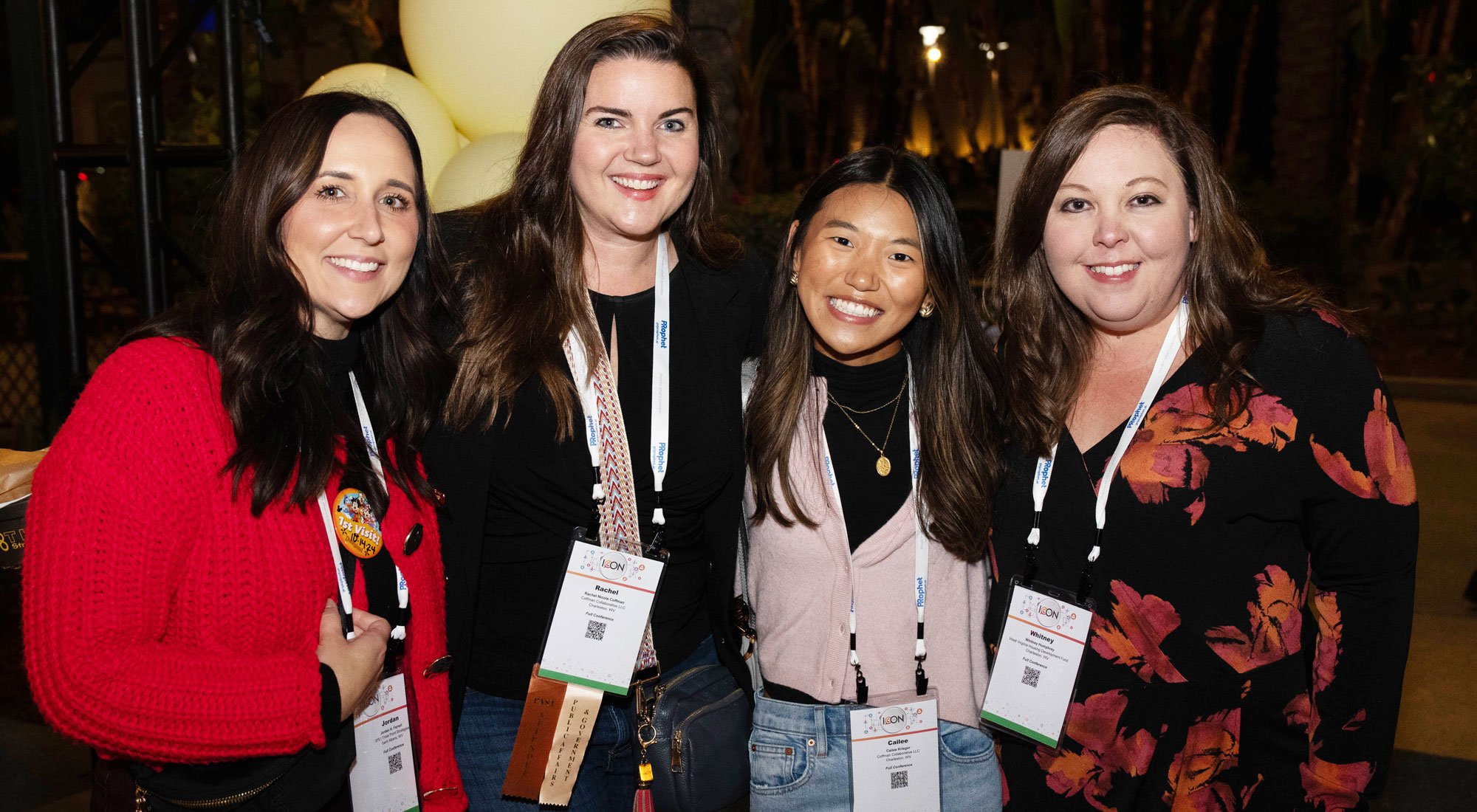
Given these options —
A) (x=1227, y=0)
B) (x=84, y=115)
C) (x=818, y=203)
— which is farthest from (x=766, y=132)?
(x=818, y=203)

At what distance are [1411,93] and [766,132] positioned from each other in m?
13.1

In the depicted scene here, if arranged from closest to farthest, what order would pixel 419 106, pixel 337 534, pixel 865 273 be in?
pixel 337 534 → pixel 865 273 → pixel 419 106

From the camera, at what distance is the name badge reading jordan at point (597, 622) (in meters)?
1.85

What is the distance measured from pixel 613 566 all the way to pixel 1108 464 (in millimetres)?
943

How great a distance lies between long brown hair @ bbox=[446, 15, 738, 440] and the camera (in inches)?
75.1

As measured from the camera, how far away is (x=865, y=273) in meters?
2.04

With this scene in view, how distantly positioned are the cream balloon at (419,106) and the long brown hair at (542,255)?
145 cm

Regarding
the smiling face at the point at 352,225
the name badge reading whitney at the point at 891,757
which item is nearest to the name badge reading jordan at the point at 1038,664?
the name badge reading whitney at the point at 891,757

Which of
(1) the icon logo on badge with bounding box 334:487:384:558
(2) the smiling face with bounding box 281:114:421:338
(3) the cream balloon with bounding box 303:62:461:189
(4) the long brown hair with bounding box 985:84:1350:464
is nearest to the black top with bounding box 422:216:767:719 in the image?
(1) the icon logo on badge with bounding box 334:487:384:558

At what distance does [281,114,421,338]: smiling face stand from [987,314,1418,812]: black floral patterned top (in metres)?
1.33

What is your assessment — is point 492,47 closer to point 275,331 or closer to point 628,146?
point 628,146

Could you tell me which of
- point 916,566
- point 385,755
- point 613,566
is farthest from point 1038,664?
point 385,755

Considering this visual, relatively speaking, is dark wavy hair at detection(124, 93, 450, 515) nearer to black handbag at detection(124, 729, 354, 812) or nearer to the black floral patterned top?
black handbag at detection(124, 729, 354, 812)

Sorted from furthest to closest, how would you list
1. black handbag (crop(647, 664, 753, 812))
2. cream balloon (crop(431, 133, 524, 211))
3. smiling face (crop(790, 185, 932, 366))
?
cream balloon (crop(431, 133, 524, 211)), smiling face (crop(790, 185, 932, 366)), black handbag (crop(647, 664, 753, 812))
